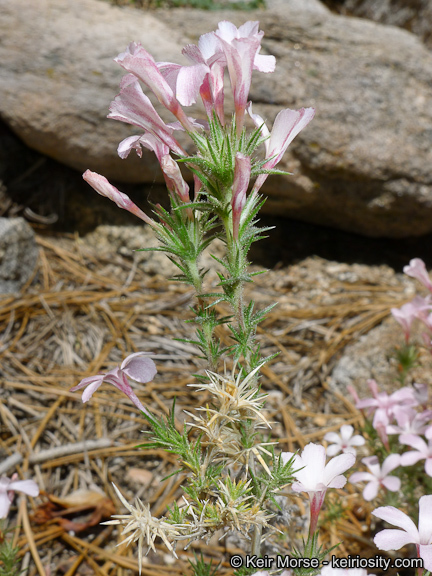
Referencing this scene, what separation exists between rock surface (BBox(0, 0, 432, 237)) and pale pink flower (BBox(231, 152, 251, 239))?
2.52 meters

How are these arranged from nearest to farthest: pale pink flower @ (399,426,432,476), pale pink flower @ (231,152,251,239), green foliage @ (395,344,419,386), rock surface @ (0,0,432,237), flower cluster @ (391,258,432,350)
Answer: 1. pale pink flower @ (231,152,251,239)
2. pale pink flower @ (399,426,432,476)
3. flower cluster @ (391,258,432,350)
4. green foliage @ (395,344,419,386)
5. rock surface @ (0,0,432,237)

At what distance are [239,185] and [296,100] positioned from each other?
2.77 meters

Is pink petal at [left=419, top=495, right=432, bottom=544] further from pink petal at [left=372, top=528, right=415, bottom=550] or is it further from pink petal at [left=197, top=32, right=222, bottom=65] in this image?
pink petal at [left=197, top=32, right=222, bottom=65]

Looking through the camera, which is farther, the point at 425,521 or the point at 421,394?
→ the point at 421,394

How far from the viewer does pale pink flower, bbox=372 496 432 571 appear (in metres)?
1.19

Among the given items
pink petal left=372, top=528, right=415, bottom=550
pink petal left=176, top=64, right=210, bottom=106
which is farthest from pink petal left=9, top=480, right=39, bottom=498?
pink petal left=176, top=64, right=210, bottom=106

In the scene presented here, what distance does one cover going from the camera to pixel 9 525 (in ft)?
7.15

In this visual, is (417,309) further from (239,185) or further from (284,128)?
(239,185)

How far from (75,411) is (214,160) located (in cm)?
194

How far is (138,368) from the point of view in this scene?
124cm

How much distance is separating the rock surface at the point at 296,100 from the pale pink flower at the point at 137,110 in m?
2.42

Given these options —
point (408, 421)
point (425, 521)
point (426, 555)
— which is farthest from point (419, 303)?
point (426, 555)

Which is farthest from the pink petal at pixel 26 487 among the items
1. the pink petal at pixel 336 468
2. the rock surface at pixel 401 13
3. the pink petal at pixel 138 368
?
the rock surface at pixel 401 13

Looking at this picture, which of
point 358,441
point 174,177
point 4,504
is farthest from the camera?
point 358,441
